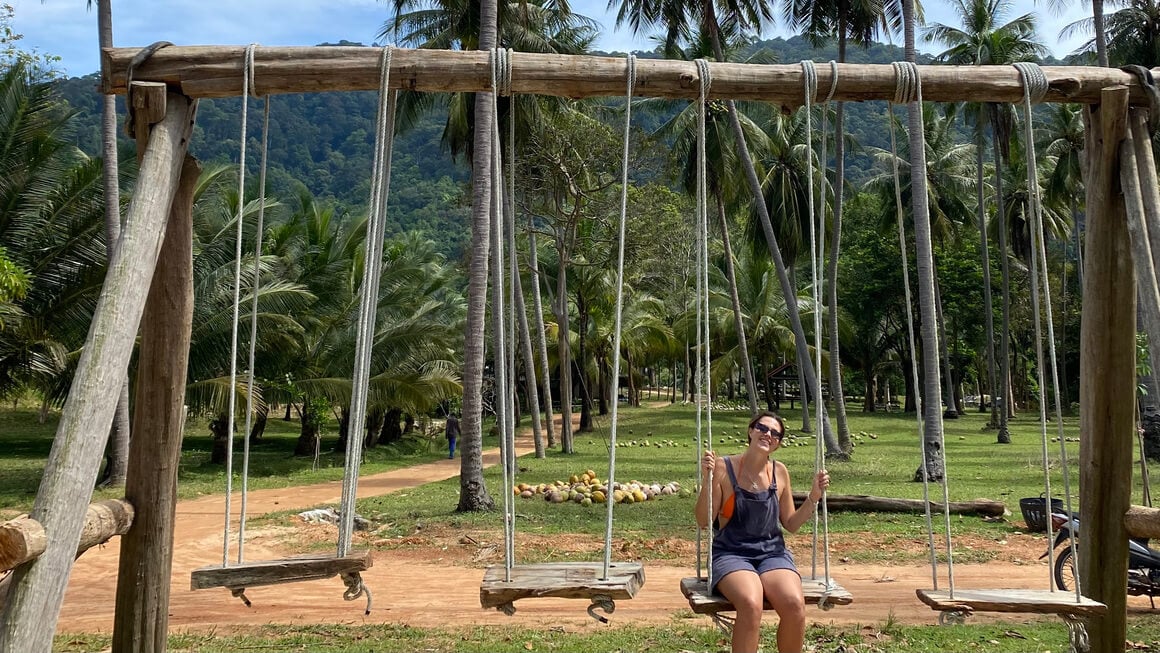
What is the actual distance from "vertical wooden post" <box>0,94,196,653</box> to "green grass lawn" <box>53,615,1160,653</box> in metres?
2.31

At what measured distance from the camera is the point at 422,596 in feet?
22.8

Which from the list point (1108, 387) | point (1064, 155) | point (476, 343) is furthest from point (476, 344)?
point (1064, 155)

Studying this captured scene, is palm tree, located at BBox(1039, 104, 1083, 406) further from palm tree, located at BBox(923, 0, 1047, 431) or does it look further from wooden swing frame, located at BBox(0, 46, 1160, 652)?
wooden swing frame, located at BBox(0, 46, 1160, 652)

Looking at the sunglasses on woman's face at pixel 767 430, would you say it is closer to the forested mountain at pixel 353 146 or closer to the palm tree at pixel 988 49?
the palm tree at pixel 988 49

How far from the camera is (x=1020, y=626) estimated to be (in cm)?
575

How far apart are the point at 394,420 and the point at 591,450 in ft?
18.9

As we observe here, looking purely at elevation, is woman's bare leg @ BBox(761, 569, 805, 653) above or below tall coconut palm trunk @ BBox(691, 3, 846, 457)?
below

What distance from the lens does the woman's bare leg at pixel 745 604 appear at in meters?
3.71

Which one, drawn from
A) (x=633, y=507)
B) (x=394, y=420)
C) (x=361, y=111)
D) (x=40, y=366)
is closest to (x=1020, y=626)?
(x=633, y=507)

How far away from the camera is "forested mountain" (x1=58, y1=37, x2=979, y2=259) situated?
53312 millimetres

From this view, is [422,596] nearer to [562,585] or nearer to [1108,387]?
[562,585]

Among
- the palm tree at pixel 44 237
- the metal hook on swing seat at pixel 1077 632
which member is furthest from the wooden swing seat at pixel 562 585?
the palm tree at pixel 44 237

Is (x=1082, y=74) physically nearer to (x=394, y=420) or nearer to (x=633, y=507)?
(x=633, y=507)

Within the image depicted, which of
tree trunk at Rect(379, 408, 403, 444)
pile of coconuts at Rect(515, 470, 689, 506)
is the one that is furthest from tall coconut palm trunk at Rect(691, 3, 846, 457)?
tree trunk at Rect(379, 408, 403, 444)
